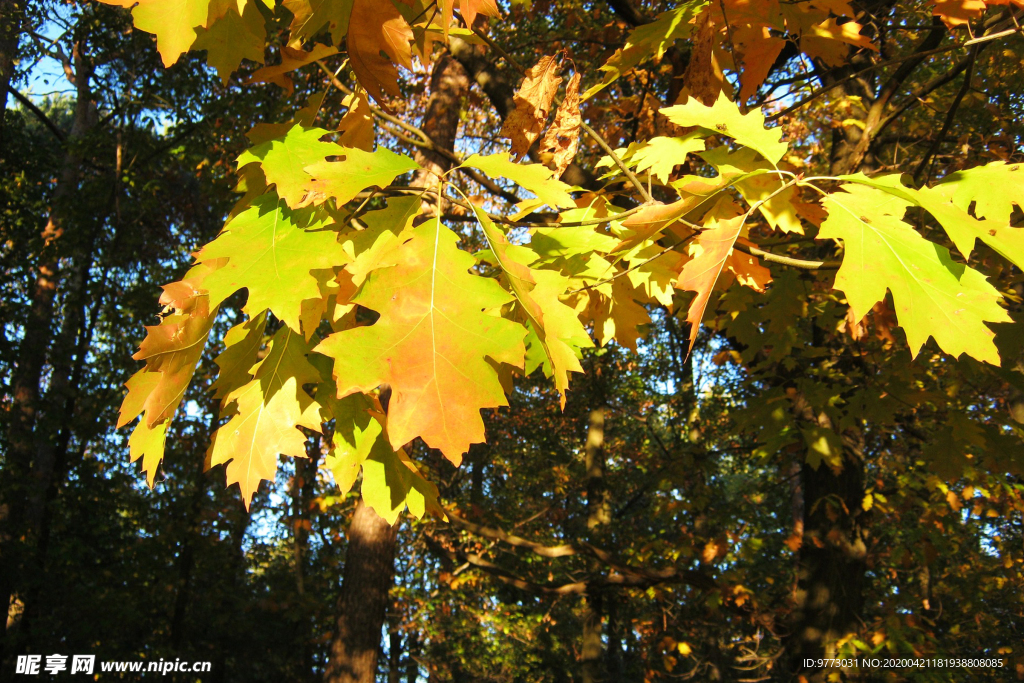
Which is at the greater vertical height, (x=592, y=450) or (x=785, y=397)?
(x=592, y=450)

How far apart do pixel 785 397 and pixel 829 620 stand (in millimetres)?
1482

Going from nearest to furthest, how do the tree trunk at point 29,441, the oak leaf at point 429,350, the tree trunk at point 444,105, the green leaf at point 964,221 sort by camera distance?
the oak leaf at point 429,350
the green leaf at point 964,221
the tree trunk at point 444,105
the tree trunk at point 29,441

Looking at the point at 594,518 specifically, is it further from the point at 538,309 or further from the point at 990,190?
the point at 538,309

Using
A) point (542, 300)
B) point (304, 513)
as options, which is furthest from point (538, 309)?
point (304, 513)

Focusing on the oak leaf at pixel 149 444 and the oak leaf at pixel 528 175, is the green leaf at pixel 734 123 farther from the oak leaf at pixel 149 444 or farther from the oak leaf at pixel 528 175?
the oak leaf at pixel 149 444

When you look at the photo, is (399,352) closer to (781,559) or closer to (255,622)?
(255,622)

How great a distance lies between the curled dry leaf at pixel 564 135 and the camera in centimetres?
A: 163

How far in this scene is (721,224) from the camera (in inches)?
45.0

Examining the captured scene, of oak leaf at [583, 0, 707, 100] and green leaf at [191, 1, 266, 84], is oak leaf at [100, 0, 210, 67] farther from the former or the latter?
oak leaf at [583, 0, 707, 100]

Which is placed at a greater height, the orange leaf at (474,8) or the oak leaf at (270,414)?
the orange leaf at (474,8)

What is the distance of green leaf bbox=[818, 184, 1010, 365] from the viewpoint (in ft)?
3.36

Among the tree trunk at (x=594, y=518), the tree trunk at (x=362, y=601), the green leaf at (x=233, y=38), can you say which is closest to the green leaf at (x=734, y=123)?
the green leaf at (x=233, y=38)

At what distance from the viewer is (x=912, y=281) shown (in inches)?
41.3

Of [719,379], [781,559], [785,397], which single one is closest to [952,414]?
[785,397]
